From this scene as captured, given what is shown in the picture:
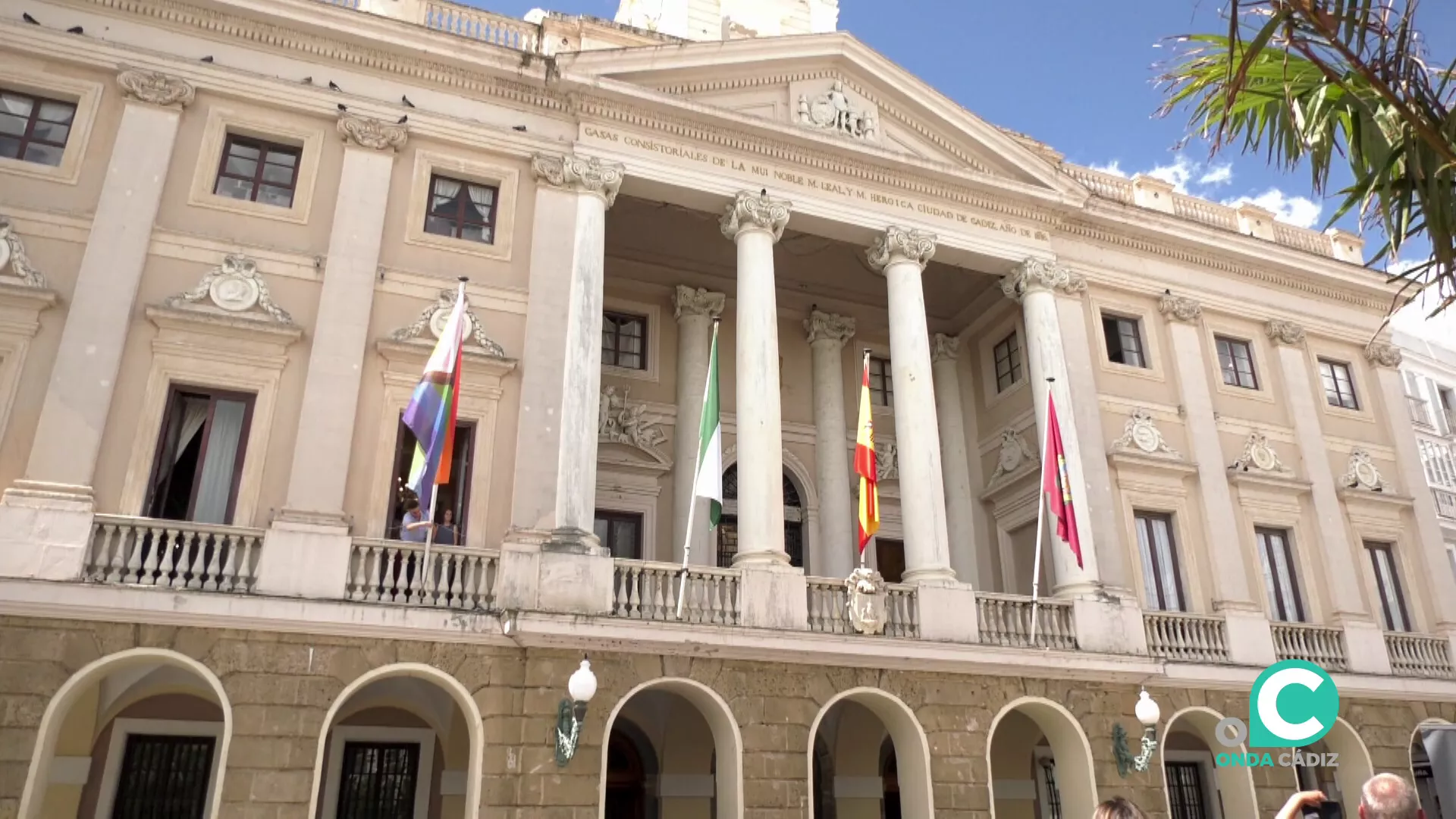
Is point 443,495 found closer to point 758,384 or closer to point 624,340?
point 758,384

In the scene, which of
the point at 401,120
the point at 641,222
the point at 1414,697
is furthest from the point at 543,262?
the point at 1414,697

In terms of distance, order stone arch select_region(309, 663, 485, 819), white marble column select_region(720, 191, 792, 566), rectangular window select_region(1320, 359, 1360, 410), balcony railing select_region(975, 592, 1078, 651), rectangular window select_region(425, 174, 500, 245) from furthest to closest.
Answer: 1. rectangular window select_region(1320, 359, 1360, 410)
2. balcony railing select_region(975, 592, 1078, 651)
3. rectangular window select_region(425, 174, 500, 245)
4. white marble column select_region(720, 191, 792, 566)
5. stone arch select_region(309, 663, 485, 819)

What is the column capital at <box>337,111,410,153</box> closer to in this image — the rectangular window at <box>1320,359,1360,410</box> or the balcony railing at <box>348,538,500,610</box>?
the balcony railing at <box>348,538,500,610</box>

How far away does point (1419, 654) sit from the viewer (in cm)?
1984

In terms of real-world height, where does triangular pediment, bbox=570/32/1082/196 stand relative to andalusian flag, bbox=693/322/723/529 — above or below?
above

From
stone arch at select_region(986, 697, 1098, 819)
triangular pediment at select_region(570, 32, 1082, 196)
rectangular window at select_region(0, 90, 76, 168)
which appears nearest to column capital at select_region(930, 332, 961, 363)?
triangular pediment at select_region(570, 32, 1082, 196)

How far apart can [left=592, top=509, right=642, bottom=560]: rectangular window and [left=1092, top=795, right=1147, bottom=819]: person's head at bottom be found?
47.3 ft

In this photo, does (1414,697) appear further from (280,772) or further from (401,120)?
(401,120)

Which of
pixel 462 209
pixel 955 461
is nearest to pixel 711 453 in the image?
pixel 462 209

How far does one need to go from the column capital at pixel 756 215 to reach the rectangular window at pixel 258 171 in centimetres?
674

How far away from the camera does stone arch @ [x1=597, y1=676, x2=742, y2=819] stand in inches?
539

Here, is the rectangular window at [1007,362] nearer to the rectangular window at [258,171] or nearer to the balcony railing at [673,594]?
the balcony railing at [673,594]

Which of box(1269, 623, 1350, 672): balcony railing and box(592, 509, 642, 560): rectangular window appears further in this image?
box(592, 509, 642, 560): rectangular window

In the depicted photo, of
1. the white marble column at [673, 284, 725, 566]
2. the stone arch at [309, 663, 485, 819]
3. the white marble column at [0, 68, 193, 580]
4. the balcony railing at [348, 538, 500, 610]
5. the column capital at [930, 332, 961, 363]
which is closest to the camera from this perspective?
the white marble column at [0, 68, 193, 580]
